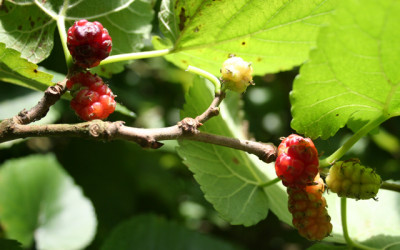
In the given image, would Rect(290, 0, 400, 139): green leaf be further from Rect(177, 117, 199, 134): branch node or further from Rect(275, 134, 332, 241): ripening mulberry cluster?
Rect(177, 117, 199, 134): branch node

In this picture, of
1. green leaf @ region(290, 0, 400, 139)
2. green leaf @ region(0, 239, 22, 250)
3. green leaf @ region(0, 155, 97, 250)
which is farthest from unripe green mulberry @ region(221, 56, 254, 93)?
green leaf @ region(0, 155, 97, 250)

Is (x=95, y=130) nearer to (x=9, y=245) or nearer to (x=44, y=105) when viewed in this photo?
(x=44, y=105)

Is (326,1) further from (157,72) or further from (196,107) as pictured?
(157,72)

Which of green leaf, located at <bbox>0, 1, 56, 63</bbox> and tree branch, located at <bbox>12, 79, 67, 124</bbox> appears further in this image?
green leaf, located at <bbox>0, 1, 56, 63</bbox>

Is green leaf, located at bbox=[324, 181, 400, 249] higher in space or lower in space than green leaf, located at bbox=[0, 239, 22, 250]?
higher

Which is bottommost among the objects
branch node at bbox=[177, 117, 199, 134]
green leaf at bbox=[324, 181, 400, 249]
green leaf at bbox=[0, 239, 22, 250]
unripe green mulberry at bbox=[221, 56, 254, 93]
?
green leaf at bbox=[0, 239, 22, 250]

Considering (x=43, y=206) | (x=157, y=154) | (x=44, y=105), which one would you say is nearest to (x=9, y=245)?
(x=44, y=105)

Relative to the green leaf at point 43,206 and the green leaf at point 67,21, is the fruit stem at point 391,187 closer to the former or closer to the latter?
the green leaf at point 67,21
